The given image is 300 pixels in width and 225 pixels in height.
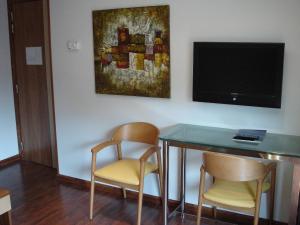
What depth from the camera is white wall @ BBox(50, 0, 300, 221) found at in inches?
98.6

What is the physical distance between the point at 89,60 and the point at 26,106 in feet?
4.58

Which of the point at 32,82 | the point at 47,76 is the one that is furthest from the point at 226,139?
the point at 32,82

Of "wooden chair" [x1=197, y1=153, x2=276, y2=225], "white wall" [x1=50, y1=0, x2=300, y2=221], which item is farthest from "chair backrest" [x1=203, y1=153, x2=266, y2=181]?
"white wall" [x1=50, y1=0, x2=300, y2=221]

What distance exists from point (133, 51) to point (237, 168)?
56.7 inches

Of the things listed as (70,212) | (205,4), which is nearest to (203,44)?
(205,4)

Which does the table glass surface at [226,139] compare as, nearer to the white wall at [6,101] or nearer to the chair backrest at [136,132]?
the chair backrest at [136,132]

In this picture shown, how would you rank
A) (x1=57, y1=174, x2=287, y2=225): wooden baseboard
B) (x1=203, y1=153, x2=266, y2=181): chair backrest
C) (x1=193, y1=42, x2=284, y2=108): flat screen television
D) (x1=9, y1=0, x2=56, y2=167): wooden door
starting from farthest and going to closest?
(x1=9, y1=0, x2=56, y2=167): wooden door
(x1=57, y1=174, x2=287, y2=225): wooden baseboard
(x1=193, y1=42, x2=284, y2=108): flat screen television
(x1=203, y1=153, x2=266, y2=181): chair backrest

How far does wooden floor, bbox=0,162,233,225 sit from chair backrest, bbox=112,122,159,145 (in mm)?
631

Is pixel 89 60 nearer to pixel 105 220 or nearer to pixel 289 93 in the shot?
pixel 105 220

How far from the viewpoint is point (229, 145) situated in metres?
2.33

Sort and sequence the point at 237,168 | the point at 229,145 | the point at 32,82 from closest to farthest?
the point at 237,168 < the point at 229,145 < the point at 32,82

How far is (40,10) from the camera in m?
3.83

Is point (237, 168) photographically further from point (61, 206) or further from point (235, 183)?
point (61, 206)

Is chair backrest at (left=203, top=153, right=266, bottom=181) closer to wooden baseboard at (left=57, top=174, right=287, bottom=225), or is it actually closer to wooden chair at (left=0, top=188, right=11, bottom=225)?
wooden baseboard at (left=57, top=174, right=287, bottom=225)
